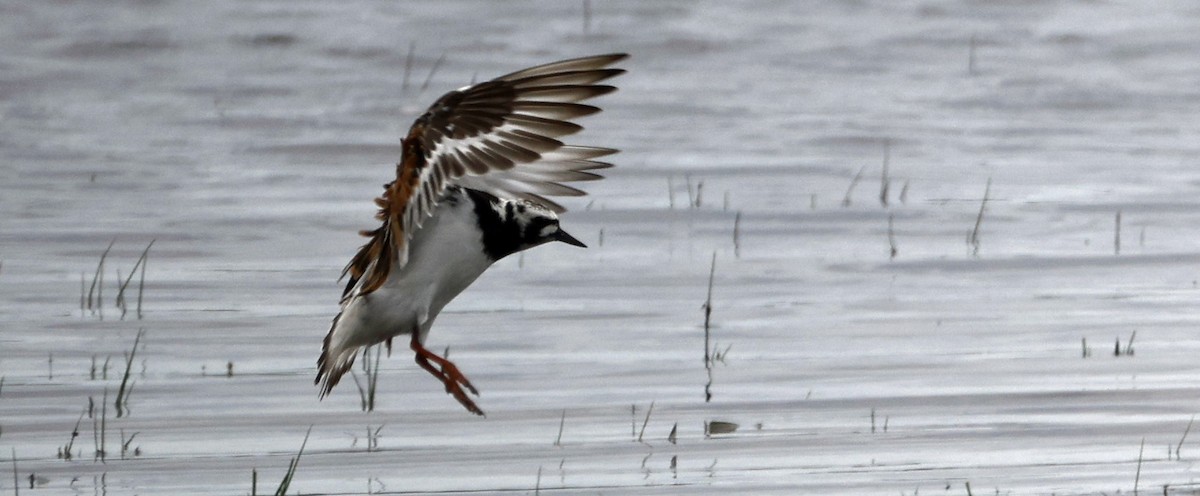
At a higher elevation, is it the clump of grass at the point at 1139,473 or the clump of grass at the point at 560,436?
the clump of grass at the point at 1139,473

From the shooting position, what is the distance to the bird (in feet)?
18.7


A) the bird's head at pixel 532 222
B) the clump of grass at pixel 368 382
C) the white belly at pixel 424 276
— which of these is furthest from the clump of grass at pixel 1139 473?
the clump of grass at pixel 368 382

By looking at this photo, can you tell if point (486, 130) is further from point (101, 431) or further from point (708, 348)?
point (708, 348)

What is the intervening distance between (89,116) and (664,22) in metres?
6.73

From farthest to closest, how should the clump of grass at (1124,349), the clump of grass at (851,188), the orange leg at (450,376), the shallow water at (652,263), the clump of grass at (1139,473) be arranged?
the clump of grass at (851,188) < the clump of grass at (1124,349) < the shallow water at (652,263) < the orange leg at (450,376) < the clump of grass at (1139,473)

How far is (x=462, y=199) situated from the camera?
629 cm

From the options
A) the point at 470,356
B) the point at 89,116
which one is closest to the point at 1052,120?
the point at 89,116

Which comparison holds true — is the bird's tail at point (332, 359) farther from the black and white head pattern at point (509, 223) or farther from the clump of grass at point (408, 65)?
the clump of grass at point (408, 65)

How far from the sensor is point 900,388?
298 inches

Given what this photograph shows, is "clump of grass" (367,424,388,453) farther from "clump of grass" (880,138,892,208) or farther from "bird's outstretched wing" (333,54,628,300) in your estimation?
"clump of grass" (880,138,892,208)

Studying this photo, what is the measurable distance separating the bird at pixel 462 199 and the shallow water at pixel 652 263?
488mm

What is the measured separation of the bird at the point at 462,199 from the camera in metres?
5.69

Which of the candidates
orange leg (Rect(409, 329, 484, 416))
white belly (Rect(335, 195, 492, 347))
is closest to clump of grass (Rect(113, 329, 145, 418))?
white belly (Rect(335, 195, 492, 347))

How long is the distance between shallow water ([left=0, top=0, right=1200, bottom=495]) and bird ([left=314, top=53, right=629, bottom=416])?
1.60 feet
